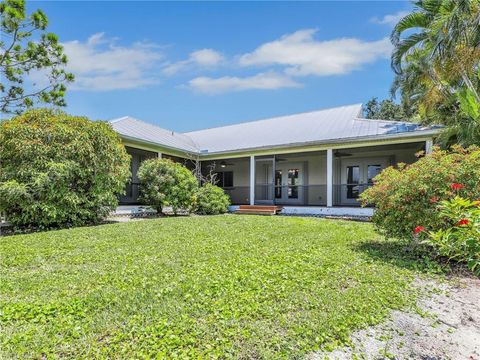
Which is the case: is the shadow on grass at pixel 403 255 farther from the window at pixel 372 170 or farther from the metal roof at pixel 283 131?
the window at pixel 372 170

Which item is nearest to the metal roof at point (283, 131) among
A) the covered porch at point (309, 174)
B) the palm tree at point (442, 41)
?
the covered porch at point (309, 174)

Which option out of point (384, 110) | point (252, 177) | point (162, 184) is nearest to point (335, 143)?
point (252, 177)

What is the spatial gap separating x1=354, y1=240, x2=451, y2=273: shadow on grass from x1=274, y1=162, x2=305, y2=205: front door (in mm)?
11210

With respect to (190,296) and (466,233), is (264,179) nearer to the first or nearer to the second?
(190,296)

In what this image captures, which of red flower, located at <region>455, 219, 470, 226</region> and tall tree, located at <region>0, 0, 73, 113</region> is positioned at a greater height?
tall tree, located at <region>0, 0, 73, 113</region>

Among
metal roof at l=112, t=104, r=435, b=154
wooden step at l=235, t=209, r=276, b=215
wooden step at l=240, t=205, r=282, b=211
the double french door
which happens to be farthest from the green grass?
the double french door

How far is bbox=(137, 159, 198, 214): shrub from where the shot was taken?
45.0 feet

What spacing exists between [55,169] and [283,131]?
43.7 feet

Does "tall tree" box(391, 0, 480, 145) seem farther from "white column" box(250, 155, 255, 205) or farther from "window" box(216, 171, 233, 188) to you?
"window" box(216, 171, 233, 188)

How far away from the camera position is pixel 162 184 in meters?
13.8

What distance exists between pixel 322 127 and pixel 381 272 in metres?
13.3

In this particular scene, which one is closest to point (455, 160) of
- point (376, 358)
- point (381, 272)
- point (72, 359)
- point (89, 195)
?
point (381, 272)

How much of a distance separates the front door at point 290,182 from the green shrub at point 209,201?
188 inches

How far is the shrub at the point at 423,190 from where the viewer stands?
18.4 feet
